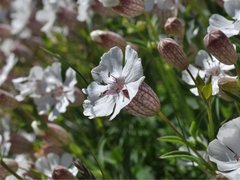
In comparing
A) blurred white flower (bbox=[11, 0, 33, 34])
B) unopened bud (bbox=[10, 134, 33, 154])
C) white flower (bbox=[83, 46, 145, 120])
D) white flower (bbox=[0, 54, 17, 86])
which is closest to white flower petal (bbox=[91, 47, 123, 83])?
white flower (bbox=[83, 46, 145, 120])

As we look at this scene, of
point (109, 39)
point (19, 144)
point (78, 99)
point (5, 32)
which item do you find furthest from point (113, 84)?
point (5, 32)

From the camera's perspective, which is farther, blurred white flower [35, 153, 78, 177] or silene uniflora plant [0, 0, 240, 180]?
blurred white flower [35, 153, 78, 177]

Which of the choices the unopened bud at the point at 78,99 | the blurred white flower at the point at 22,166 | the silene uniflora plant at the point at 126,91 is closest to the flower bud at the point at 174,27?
the silene uniflora plant at the point at 126,91

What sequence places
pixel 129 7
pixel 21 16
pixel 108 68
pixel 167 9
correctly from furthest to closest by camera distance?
1. pixel 21 16
2. pixel 167 9
3. pixel 129 7
4. pixel 108 68

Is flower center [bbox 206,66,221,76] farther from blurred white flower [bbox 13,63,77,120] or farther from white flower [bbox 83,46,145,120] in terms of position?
blurred white flower [bbox 13,63,77,120]

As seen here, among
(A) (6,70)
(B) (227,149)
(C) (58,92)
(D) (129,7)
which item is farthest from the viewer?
(A) (6,70)

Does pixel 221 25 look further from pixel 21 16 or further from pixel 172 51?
pixel 21 16

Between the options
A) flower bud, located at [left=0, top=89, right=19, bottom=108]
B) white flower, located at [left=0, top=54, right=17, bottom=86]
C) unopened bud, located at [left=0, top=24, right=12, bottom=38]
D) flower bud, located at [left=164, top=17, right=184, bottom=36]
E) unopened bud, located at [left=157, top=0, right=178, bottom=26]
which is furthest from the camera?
unopened bud, located at [left=0, top=24, right=12, bottom=38]

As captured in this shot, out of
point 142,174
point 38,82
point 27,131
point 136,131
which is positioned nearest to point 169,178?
point 142,174

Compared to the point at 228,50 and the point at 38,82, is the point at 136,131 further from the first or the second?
the point at 228,50
